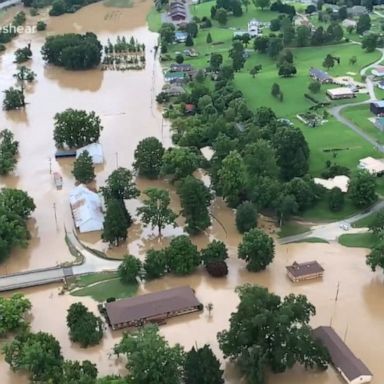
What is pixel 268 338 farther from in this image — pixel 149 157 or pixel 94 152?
pixel 94 152

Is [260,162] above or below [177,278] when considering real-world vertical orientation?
above

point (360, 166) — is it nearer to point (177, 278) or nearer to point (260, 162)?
point (260, 162)

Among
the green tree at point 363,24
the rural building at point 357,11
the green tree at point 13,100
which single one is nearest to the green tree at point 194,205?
the green tree at point 13,100

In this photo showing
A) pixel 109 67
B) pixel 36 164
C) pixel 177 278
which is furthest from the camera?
pixel 109 67

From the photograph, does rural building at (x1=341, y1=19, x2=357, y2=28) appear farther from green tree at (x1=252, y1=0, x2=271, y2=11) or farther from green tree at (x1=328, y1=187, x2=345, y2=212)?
green tree at (x1=328, y1=187, x2=345, y2=212)

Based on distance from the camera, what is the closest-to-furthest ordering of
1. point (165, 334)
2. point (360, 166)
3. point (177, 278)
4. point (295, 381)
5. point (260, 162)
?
1. point (295, 381)
2. point (165, 334)
3. point (177, 278)
4. point (260, 162)
5. point (360, 166)

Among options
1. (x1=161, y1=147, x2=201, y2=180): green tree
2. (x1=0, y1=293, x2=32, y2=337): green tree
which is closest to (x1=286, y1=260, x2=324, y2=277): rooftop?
(x1=161, y1=147, x2=201, y2=180): green tree

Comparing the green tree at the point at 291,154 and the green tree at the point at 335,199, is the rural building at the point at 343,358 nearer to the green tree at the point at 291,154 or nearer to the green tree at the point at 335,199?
the green tree at the point at 335,199

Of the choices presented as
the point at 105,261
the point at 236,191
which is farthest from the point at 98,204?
the point at 236,191
